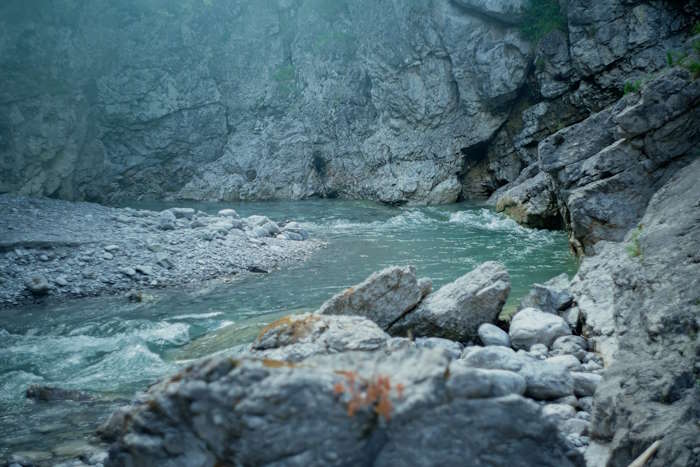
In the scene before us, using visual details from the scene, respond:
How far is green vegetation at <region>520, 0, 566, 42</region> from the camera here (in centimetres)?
2214

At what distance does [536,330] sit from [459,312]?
3.04 feet

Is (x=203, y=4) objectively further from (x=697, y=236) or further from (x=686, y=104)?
(x=697, y=236)

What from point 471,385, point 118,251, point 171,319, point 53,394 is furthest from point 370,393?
point 118,251

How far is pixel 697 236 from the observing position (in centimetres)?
440

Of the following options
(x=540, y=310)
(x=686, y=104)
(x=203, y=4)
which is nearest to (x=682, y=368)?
(x=540, y=310)

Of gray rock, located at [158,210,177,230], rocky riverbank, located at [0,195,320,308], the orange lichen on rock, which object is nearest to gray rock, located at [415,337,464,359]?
the orange lichen on rock

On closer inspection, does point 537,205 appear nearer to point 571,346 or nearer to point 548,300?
point 548,300

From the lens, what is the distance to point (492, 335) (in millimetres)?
5824

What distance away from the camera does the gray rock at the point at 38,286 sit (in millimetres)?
9539

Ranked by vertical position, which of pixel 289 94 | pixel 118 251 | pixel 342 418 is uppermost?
pixel 289 94

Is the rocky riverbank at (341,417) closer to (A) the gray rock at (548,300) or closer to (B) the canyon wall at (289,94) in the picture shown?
(A) the gray rock at (548,300)

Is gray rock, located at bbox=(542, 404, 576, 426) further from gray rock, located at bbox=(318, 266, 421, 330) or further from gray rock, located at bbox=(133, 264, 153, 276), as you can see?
gray rock, located at bbox=(133, 264, 153, 276)

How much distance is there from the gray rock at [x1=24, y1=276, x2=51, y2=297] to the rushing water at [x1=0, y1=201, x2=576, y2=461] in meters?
0.46

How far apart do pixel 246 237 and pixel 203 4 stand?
2793 centimetres
